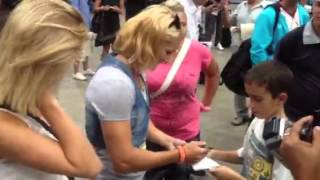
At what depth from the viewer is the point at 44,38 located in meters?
1.57

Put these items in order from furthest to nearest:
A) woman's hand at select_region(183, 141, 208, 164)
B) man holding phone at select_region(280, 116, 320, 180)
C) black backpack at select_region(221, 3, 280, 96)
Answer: black backpack at select_region(221, 3, 280, 96), woman's hand at select_region(183, 141, 208, 164), man holding phone at select_region(280, 116, 320, 180)

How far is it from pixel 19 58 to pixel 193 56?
161 cm

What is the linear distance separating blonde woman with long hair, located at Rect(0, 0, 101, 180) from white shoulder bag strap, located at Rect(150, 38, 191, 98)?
49.9 inches

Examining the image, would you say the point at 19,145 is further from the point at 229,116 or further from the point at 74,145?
the point at 229,116

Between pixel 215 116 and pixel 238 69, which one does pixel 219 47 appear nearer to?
pixel 215 116

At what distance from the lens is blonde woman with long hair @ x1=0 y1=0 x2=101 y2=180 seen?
156 cm

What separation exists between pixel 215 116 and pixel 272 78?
12.0 ft

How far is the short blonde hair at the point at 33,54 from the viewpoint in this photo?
1566 millimetres

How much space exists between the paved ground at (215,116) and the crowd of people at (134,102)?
1586 millimetres

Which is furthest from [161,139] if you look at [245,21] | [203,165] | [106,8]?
[106,8]

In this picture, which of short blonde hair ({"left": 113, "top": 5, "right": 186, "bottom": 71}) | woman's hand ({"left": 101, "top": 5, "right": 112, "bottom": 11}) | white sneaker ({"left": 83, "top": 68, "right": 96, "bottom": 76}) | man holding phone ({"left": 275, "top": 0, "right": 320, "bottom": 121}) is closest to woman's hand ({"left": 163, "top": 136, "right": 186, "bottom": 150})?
short blonde hair ({"left": 113, "top": 5, "right": 186, "bottom": 71})

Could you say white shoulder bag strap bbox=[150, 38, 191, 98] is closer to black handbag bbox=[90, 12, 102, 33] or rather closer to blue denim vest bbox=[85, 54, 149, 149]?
blue denim vest bbox=[85, 54, 149, 149]

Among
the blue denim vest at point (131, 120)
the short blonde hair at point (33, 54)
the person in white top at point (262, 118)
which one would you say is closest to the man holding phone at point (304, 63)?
the person in white top at point (262, 118)

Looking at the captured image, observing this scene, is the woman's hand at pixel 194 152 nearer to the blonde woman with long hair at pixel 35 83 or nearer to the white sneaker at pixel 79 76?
the blonde woman with long hair at pixel 35 83
